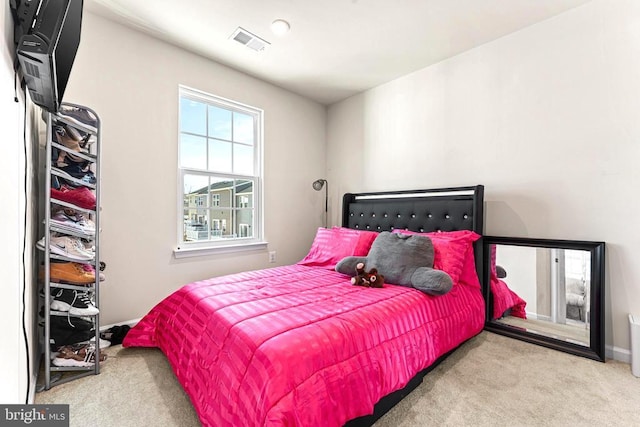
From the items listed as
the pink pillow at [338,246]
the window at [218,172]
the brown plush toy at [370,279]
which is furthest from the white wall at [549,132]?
the window at [218,172]

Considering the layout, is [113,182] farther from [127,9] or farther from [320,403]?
[320,403]

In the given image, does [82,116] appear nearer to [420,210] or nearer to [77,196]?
[77,196]

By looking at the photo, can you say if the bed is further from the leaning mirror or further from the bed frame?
the leaning mirror

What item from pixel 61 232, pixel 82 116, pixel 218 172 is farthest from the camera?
pixel 218 172

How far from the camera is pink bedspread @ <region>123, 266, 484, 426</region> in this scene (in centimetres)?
111

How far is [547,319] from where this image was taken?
7.34ft

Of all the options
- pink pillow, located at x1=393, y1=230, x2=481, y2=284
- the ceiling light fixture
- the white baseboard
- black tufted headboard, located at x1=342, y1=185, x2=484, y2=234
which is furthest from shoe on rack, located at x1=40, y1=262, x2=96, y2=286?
the white baseboard

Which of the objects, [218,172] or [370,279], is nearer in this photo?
[370,279]

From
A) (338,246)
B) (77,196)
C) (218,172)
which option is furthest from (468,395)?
(218,172)

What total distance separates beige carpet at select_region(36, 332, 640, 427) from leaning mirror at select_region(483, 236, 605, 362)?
0.19m

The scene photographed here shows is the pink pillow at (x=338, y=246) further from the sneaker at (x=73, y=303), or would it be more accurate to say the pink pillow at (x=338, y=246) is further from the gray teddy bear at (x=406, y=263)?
the sneaker at (x=73, y=303)

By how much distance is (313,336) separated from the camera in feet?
4.08

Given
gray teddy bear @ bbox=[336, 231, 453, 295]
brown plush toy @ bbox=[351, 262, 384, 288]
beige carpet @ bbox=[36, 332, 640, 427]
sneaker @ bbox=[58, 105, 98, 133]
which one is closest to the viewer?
beige carpet @ bbox=[36, 332, 640, 427]

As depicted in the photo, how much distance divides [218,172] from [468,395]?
9.45ft
